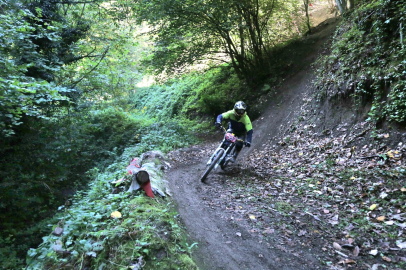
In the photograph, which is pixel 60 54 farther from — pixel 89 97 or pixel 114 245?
pixel 114 245

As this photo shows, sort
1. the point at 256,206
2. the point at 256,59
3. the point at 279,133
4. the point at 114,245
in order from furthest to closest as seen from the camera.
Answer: the point at 256,59
the point at 279,133
the point at 256,206
the point at 114,245

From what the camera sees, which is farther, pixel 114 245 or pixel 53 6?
pixel 53 6

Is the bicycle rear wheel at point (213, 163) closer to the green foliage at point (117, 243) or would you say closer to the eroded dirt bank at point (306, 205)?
the eroded dirt bank at point (306, 205)

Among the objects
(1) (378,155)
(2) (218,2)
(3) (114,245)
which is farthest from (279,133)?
(3) (114,245)

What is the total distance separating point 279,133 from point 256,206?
5.94m

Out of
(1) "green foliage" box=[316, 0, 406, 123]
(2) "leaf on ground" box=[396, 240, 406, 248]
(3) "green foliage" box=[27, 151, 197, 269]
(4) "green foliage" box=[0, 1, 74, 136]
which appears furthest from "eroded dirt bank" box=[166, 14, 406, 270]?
(4) "green foliage" box=[0, 1, 74, 136]

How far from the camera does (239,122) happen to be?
7816 millimetres

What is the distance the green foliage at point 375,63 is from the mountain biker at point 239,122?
3.28 m

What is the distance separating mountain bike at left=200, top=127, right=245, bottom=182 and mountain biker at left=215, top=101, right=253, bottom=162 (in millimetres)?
199

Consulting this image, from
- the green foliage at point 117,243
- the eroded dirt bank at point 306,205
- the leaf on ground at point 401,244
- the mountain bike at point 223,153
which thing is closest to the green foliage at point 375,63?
the eroded dirt bank at point 306,205

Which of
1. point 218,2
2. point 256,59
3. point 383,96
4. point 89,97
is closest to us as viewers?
point 383,96

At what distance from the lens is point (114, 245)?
9.40ft

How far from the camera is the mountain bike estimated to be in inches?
277

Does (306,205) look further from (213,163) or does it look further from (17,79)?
(17,79)
